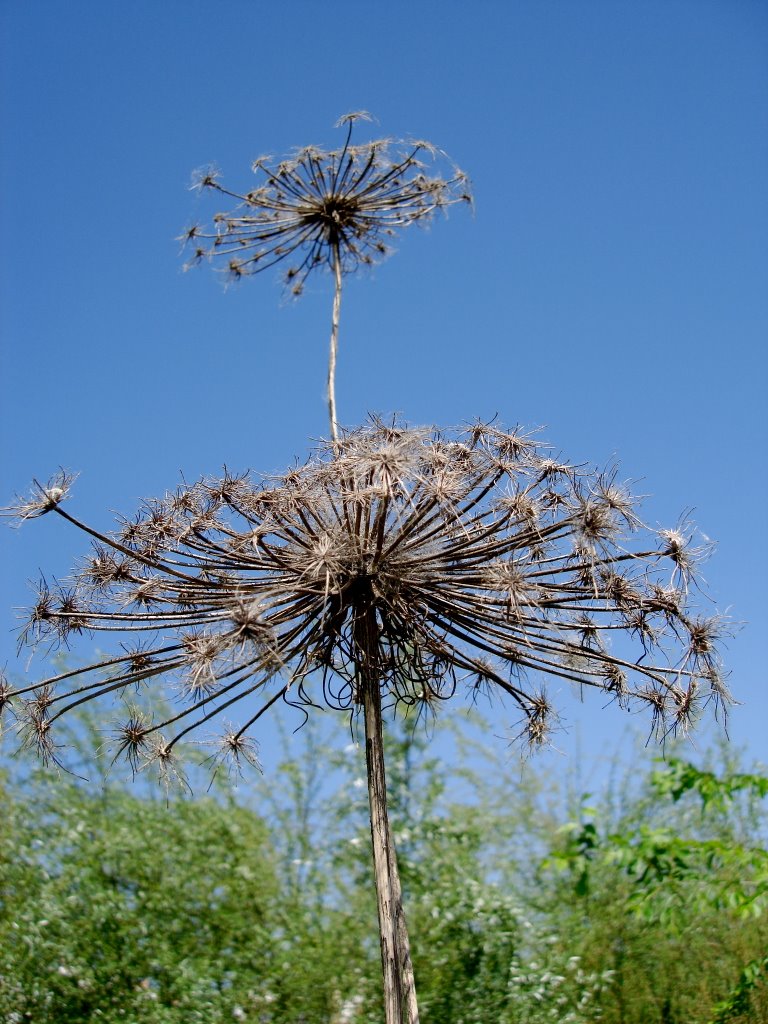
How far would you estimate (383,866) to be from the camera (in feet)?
14.8

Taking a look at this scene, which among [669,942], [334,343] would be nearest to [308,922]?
[669,942]

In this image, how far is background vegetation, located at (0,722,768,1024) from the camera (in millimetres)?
10781

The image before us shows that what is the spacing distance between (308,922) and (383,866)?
25.1 ft

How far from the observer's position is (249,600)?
174 inches

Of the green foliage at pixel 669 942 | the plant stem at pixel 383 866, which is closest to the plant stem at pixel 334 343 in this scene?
the plant stem at pixel 383 866

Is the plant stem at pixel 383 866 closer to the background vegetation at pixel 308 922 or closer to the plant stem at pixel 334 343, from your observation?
the plant stem at pixel 334 343

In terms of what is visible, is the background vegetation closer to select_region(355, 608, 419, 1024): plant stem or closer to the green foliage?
the green foliage

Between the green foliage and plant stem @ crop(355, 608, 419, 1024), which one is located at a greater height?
the green foliage

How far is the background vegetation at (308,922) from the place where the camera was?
424 inches

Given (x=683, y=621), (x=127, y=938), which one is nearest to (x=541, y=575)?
(x=683, y=621)

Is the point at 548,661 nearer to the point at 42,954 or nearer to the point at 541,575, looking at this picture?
the point at 541,575

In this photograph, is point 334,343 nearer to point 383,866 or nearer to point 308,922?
point 383,866

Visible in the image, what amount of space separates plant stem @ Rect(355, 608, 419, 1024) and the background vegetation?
5543 mm

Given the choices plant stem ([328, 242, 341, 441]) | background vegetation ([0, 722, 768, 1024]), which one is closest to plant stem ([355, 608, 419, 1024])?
plant stem ([328, 242, 341, 441])
